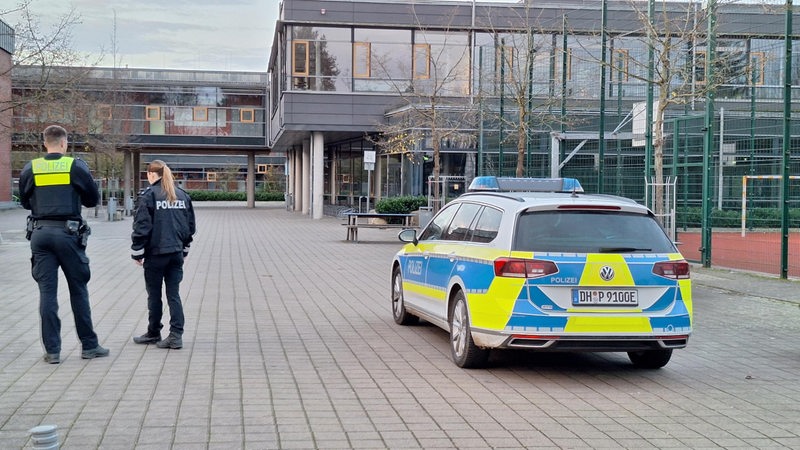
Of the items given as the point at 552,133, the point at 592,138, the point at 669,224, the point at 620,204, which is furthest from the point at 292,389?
the point at 592,138

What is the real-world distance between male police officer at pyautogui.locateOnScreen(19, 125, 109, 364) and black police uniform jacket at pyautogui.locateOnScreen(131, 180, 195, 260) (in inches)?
25.8

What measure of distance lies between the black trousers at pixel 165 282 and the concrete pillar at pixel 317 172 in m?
32.1

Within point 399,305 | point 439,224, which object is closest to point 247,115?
point 399,305

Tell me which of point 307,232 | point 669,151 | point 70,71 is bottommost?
point 307,232

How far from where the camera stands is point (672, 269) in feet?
26.2

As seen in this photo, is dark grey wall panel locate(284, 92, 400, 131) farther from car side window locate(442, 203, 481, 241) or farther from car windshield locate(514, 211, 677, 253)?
car windshield locate(514, 211, 677, 253)

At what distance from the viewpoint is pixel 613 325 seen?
771cm

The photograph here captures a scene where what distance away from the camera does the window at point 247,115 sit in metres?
64.9

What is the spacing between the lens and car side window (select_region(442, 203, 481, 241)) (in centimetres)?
905

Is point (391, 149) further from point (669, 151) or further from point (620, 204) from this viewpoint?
point (620, 204)

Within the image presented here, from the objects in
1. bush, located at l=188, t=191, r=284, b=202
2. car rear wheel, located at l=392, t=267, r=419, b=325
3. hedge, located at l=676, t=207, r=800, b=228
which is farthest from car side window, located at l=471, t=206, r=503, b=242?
bush, located at l=188, t=191, r=284, b=202

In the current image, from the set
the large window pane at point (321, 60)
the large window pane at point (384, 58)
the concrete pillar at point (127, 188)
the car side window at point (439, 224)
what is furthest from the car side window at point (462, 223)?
the concrete pillar at point (127, 188)

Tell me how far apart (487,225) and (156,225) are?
3153 millimetres

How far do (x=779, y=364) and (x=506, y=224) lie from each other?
3036mm
